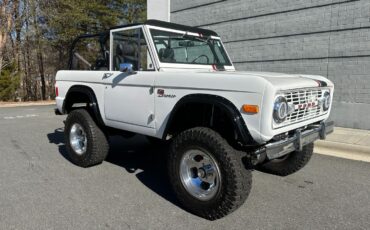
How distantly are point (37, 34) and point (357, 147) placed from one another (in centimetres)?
1928

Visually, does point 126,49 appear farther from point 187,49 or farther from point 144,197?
point 144,197

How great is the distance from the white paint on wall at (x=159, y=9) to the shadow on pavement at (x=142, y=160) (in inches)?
230

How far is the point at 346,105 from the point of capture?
7.55 meters

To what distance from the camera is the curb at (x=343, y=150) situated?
5.52 metres

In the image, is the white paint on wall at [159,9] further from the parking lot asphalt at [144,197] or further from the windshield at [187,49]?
the parking lot asphalt at [144,197]

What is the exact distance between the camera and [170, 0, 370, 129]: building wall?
7.30 meters

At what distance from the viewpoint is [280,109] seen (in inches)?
117

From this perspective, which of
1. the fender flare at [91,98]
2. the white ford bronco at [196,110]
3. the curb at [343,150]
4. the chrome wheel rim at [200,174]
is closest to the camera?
the white ford bronco at [196,110]

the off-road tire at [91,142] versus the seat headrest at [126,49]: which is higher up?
the seat headrest at [126,49]

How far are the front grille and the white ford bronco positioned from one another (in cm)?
1

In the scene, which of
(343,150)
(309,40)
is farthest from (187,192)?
(309,40)

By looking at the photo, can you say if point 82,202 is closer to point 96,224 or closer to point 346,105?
point 96,224

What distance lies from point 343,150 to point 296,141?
3.01 meters

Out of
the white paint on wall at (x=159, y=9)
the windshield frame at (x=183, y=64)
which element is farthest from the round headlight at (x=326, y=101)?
the white paint on wall at (x=159, y=9)
